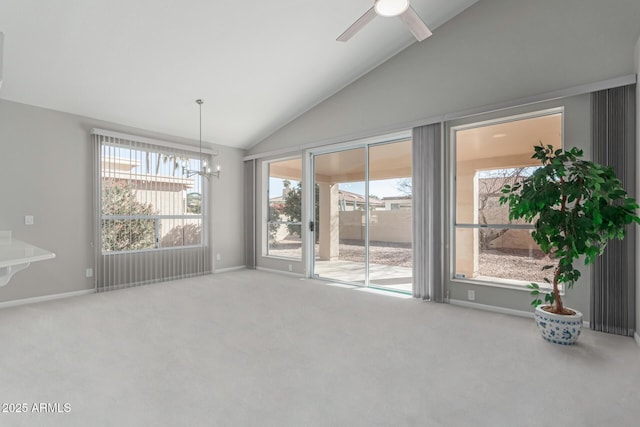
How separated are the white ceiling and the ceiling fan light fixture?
1.52 metres

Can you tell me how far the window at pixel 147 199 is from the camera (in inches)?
Answer: 200

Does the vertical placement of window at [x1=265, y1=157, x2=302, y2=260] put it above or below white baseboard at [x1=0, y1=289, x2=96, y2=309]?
above

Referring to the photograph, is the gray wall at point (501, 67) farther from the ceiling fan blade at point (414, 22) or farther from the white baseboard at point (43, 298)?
the white baseboard at point (43, 298)

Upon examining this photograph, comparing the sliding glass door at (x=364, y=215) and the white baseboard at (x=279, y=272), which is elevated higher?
the sliding glass door at (x=364, y=215)

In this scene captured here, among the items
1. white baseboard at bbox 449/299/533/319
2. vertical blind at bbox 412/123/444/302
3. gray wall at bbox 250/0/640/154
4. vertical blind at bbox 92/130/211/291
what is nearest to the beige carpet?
white baseboard at bbox 449/299/533/319

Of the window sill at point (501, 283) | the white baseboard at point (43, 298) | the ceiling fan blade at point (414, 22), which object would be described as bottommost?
the white baseboard at point (43, 298)

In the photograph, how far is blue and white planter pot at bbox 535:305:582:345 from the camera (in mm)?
2816

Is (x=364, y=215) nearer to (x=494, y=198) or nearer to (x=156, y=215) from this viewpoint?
(x=494, y=198)

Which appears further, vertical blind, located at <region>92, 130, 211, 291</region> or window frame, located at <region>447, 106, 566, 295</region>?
vertical blind, located at <region>92, 130, 211, 291</region>

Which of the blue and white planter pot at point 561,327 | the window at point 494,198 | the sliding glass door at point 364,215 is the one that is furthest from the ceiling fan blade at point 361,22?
the blue and white planter pot at point 561,327

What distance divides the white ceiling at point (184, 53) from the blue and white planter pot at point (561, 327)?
374cm

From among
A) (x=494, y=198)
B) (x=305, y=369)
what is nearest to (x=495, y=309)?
(x=494, y=198)

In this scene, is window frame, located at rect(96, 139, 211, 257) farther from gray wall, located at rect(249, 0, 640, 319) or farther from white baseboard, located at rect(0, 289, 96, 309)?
gray wall, located at rect(249, 0, 640, 319)

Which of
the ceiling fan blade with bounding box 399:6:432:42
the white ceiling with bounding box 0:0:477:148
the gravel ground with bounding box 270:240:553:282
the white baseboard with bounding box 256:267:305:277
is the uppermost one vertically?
the white ceiling with bounding box 0:0:477:148
